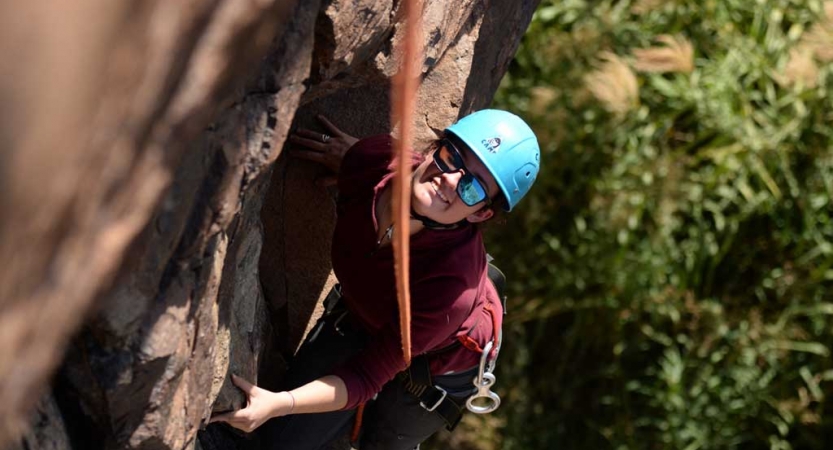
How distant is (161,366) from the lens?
1.61 m

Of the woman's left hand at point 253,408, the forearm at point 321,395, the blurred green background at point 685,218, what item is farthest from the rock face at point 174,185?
the blurred green background at point 685,218

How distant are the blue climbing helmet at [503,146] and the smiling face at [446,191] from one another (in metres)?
0.02

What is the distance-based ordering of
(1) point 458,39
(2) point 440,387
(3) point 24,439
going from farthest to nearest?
(1) point 458,39 → (2) point 440,387 → (3) point 24,439

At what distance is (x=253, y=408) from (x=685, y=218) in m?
2.90

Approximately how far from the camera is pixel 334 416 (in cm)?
253

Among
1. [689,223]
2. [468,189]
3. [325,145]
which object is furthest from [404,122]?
[689,223]

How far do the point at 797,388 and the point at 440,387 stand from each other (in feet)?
8.35

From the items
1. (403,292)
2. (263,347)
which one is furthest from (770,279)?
(403,292)

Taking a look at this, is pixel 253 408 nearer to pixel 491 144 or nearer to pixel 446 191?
pixel 446 191

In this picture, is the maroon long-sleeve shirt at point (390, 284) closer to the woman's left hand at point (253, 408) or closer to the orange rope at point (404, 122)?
the woman's left hand at point (253, 408)

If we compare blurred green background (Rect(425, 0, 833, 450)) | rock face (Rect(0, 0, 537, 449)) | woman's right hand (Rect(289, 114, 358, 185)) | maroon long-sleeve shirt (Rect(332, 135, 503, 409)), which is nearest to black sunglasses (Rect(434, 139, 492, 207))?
maroon long-sleeve shirt (Rect(332, 135, 503, 409))

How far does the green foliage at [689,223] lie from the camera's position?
14.1 ft

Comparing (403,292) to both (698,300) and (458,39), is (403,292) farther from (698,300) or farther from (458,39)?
(698,300)

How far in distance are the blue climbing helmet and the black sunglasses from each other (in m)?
0.03
